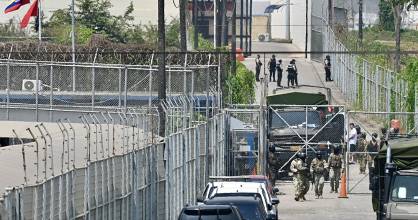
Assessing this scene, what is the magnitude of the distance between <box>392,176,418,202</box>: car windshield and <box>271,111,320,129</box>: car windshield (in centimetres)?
1743

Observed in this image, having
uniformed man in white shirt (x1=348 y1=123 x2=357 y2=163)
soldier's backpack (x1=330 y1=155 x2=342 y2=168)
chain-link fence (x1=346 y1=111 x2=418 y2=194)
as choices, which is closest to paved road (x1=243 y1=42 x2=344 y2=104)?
chain-link fence (x1=346 y1=111 x2=418 y2=194)

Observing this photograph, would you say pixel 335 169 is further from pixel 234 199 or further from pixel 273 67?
pixel 273 67

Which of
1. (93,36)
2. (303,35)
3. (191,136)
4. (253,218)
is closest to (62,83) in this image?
(191,136)

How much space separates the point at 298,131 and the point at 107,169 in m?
22.2

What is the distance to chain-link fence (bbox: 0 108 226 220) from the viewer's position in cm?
1706

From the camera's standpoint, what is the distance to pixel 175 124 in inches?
1271

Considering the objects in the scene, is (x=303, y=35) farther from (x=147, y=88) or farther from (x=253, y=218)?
(x=253, y=218)

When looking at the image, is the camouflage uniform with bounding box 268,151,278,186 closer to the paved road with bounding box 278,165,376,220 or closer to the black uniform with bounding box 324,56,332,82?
the paved road with bounding box 278,165,376,220

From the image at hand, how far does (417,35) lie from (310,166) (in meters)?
57.7

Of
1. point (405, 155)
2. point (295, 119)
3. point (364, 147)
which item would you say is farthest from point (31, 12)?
point (405, 155)

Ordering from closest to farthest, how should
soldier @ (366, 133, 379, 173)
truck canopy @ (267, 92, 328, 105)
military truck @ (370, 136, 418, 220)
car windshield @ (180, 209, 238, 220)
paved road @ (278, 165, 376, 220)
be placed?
car windshield @ (180, 209, 238, 220), military truck @ (370, 136, 418, 220), paved road @ (278, 165, 376, 220), soldier @ (366, 133, 379, 173), truck canopy @ (267, 92, 328, 105)

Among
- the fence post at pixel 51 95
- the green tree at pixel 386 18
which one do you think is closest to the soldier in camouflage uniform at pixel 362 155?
the fence post at pixel 51 95

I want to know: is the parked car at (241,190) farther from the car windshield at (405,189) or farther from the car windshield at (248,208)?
the car windshield at (405,189)

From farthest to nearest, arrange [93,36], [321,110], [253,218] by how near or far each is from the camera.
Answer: [93,36], [321,110], [253,218]
